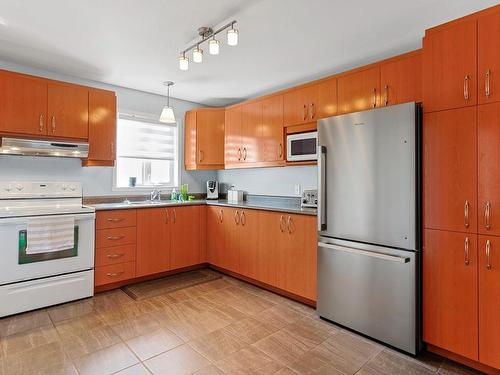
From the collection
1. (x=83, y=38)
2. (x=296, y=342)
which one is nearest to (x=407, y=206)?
(x=296, y=342)

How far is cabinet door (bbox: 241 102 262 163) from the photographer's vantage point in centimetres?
376

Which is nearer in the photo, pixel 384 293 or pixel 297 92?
pixel 384 293

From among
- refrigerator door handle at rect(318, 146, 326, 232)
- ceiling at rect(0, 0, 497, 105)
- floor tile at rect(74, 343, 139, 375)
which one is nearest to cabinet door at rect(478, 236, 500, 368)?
refrigerator door handle at rect(318, 146, 326, 232)

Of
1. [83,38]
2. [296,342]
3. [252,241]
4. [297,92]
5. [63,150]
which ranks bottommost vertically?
[296,342]

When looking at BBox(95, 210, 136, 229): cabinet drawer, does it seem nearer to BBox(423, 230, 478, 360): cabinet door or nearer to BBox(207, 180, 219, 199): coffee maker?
BBox(207, 180, 219, 199): coffee maker

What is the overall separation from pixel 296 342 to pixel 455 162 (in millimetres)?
1715

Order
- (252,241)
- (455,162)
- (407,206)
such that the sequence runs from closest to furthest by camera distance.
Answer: (455,162)
(407,206)
(252,241)

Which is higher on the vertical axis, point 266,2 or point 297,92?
point 266,2

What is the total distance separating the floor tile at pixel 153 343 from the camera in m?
2.12

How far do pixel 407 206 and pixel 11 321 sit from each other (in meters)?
3.38

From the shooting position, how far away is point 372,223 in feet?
7.48

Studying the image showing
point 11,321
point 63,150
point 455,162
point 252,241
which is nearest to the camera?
point 455,162

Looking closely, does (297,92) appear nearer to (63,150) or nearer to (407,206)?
(407,206)

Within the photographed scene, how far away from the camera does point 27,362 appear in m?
1.98
